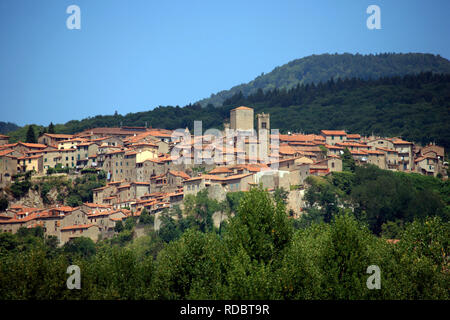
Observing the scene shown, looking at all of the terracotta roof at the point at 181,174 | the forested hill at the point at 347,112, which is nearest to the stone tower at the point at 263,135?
the terracotta roof at the point at 181,174

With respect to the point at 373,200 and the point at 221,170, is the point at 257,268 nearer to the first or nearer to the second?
the point at 221,170

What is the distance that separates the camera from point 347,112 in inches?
4168

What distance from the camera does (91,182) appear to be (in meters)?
65.6

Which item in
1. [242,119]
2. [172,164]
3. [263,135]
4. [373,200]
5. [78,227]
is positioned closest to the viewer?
[78,227]

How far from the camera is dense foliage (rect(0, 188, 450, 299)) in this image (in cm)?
2612

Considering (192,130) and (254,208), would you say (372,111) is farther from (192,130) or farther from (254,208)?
(254,208)

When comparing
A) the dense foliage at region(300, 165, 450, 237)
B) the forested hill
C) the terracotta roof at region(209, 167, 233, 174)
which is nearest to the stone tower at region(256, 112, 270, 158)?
the terracotta roof at region(209, 167, 233, 174)

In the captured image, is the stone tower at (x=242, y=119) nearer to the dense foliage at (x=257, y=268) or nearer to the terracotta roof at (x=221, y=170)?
the terracotta roof at (x=221, y=170)

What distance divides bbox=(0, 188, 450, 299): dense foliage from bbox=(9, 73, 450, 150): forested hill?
5819cm

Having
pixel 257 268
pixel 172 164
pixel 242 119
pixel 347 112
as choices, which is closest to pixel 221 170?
pixel 172 164

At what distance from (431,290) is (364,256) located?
325 centimetres

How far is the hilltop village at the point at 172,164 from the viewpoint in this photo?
58.3 metres

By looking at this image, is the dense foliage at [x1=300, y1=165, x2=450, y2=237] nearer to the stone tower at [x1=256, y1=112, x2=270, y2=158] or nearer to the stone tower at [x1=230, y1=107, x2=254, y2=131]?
the stone tower at [x1=256, y1=112, x2=270, y2=158]

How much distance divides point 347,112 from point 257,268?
8281cm
